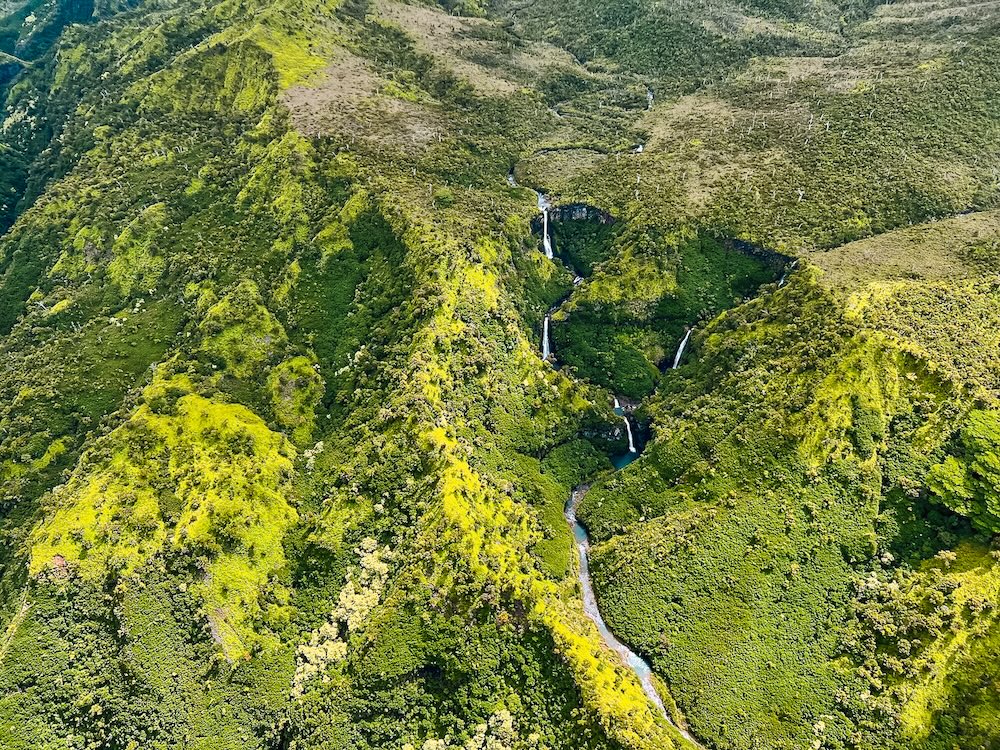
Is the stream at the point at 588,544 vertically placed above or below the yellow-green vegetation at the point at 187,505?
below

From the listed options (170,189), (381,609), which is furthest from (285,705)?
(170,189)

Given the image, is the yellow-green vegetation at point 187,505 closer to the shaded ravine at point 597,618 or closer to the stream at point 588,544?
the shaded ravine at point 597,618

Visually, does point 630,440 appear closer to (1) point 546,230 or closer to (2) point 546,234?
(2) point 546,234

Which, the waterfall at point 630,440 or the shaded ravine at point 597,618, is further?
the waterfall at point 630,440

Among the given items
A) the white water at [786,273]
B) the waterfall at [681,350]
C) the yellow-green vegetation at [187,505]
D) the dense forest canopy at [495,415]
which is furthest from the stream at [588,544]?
the yellow-green vegetation at [187,505]

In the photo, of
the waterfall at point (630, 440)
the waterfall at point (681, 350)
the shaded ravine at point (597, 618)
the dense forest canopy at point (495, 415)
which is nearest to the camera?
the dense forest canopy at point (495, 415)

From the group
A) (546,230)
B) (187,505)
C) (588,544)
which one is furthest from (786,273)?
(187,505)

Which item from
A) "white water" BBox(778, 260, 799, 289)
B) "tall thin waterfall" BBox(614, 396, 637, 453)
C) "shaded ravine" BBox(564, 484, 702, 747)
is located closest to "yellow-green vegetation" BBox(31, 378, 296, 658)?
"shaded ravine" BBox(564, 484, 702, 747)
